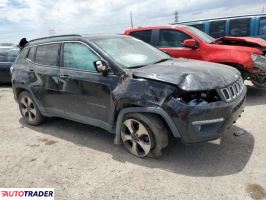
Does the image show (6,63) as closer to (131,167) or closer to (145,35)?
(145,35)

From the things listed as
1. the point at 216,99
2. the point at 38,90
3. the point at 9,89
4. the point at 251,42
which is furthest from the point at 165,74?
the point at 9,89

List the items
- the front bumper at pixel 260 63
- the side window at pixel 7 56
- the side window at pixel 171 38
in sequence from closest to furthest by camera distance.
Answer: the front bumper at pixel 260 63
the side window at pixel 171 38
the side window at pixel 7 56

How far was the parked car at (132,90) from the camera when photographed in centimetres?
342

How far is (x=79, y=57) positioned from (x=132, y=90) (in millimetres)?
1254

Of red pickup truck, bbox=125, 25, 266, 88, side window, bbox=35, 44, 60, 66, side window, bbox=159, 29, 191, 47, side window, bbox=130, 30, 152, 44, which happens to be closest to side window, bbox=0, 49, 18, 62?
side window, bbox=130, 30, 152, 44

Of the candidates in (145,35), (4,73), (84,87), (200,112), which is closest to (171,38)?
(145,35)

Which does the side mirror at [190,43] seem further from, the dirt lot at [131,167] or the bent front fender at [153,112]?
the bent front fender at [153,112]

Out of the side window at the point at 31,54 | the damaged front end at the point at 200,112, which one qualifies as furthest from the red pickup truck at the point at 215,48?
the side window at the point at 31,54

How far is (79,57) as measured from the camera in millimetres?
4465

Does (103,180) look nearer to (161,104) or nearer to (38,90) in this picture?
(161,104)

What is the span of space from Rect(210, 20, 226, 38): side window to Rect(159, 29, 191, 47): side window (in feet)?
12.0

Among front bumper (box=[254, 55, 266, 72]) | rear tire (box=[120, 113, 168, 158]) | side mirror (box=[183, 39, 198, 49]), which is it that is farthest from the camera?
side mirror (box=[183, 39, 198, 49])

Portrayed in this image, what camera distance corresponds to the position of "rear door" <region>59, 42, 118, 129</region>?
13.4 feet

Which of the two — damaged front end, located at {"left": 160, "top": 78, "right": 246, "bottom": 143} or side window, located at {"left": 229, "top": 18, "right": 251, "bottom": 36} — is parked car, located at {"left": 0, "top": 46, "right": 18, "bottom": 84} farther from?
damaged front end, located at {"left": 160, "top": 78, "right": 246, "bottom": 143}
